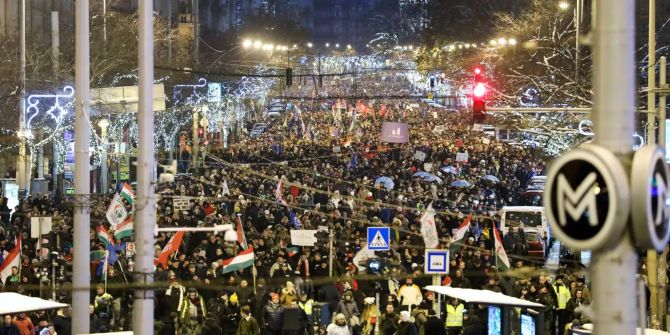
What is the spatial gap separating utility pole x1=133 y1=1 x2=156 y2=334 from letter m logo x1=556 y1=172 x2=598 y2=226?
7366 millimetres

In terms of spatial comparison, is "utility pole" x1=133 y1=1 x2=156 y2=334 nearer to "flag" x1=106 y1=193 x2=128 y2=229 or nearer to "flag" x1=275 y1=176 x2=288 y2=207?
"flag" x1=106 y1=193 x2=128 y2=229

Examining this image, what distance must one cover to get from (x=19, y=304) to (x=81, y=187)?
1.86 metres

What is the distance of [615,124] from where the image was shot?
21.6 feet

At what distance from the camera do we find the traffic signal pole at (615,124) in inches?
256

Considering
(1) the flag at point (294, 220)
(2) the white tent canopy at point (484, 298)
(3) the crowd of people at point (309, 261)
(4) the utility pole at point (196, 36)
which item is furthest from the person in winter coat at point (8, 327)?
(4) the utility pole at point (196, 36)

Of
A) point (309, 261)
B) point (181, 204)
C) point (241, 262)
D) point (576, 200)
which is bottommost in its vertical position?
point (309, 261)

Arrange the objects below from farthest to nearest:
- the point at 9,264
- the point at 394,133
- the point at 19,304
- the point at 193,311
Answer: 1. the point at 394,133
2. the point at 9,264
3. the point at 193,311
4. the point at 19,304

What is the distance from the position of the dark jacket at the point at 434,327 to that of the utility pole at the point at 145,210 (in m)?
7.41

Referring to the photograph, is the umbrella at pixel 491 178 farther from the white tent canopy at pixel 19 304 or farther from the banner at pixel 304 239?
the white tent canopy at pixel 19 304

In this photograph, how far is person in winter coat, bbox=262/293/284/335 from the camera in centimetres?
2088

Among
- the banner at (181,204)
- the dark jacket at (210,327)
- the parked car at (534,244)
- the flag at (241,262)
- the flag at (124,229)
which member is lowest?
the dark jacket at (210,327)

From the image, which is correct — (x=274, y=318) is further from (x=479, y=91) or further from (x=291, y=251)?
(x=291, y=251)

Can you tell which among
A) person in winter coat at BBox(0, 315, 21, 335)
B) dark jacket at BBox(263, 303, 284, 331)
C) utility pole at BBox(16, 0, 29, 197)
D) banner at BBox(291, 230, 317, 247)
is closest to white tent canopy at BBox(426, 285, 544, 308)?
dark jacket at BBox(263, 303, 284, 331)

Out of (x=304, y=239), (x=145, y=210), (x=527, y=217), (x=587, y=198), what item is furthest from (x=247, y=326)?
(x=527, y=217)
